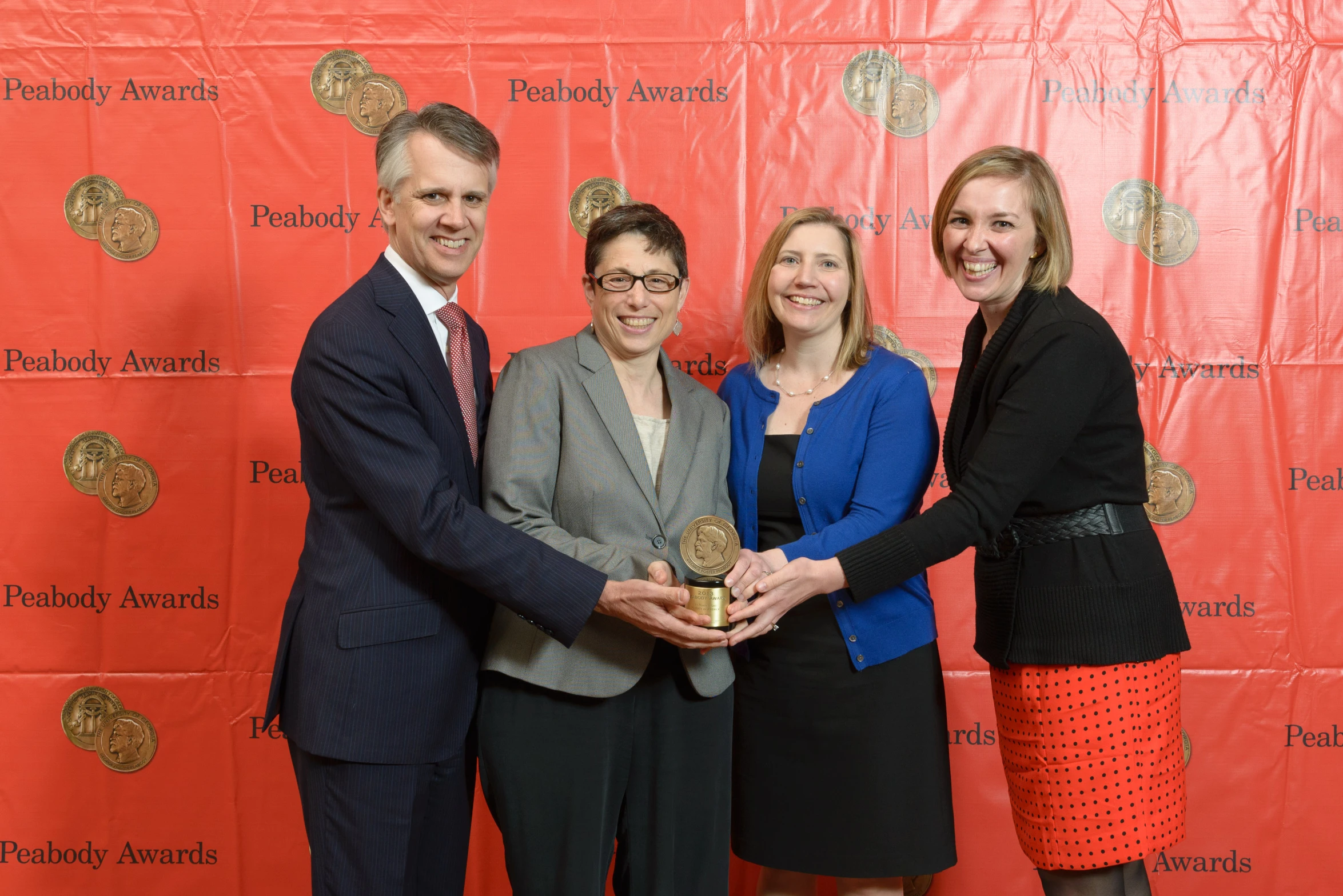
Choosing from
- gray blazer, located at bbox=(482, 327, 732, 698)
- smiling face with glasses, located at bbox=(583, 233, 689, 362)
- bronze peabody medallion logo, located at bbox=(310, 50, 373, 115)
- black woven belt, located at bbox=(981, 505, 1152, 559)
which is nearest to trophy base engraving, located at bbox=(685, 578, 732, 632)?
gray blazer, located at bbox=(482, 327, 732, 698)

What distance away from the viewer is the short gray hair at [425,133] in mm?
1844

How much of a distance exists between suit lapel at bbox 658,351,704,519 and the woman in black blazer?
0.27 m

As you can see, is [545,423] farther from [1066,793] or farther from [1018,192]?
[1066,793]

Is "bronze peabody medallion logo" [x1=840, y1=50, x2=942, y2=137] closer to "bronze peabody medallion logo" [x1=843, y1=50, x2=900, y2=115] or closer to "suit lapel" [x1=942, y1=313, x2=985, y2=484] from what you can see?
"bronze peabody medallion logo" [x1=843, y1=50, x2=900, y2=115]

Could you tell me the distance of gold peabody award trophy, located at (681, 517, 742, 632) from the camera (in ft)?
5.58

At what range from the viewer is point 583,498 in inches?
72.2

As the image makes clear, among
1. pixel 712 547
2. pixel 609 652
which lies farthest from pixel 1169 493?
pixel 609 652

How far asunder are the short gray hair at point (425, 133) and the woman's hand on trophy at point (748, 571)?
3.36 ft

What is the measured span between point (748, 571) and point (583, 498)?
38 centimetres

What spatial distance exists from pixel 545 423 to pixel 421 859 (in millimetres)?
948

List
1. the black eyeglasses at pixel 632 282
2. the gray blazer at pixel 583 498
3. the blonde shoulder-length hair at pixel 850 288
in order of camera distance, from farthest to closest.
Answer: the blonde shoulder-length hair at pixel 850 288
the black eyeglasses at pixel 632 282
the gray blazer at pixel 583 498

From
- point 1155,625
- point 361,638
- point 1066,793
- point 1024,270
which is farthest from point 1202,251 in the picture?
point 361,638

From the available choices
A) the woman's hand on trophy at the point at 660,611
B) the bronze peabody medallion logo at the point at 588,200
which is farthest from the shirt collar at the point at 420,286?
the bronze peabody medallion logo at the point at 588,200

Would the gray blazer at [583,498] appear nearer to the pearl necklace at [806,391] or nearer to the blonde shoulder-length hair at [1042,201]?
the pearl necklace at [806,391]
